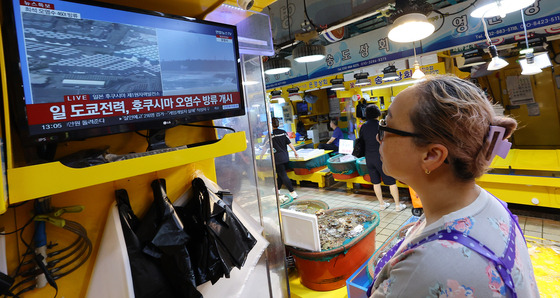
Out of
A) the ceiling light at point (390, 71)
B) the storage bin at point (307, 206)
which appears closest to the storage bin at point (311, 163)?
the ceiling light at point (390, 71)

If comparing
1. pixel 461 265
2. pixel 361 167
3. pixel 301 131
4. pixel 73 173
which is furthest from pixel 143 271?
pixel 301 131

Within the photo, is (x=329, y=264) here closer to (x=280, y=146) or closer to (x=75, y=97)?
(x=75, y=97)

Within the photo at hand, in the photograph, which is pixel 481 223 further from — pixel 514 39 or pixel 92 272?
pixel 514 39

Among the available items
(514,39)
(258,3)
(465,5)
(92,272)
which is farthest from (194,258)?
(514,39)

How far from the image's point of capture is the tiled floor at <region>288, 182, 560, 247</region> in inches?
177

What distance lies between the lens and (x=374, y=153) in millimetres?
5664

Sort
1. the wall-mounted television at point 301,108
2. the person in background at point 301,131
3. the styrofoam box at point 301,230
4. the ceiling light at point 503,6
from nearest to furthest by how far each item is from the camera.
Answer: the styrofoam box at point 301,230 → the ceiling light at point 503,6 → the person in background at point 301,131 → the wall-mounted television at point 301,108

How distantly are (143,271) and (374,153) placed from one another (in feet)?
16.7

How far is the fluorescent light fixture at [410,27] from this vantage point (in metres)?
2.73

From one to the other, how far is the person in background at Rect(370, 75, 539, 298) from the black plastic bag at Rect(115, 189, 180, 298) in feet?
2.86

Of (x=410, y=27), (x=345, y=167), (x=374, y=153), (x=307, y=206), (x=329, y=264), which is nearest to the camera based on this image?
(x=329, y=264)

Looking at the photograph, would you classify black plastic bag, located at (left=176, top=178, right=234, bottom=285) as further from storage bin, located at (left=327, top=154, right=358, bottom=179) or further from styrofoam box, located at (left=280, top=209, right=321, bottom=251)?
storage bin, located at (left=327, top=154, right=358, bottom=179)

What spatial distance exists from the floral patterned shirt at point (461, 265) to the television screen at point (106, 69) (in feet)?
3.37

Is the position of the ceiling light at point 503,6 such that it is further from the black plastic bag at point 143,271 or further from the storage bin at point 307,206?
the black plastic bag at point 143,271
